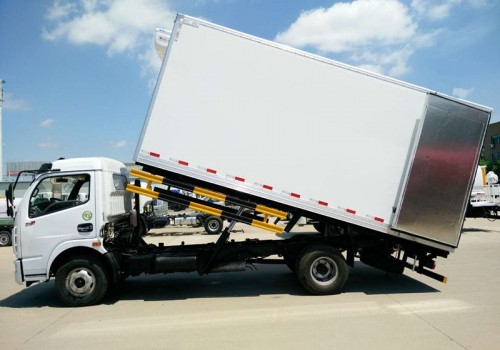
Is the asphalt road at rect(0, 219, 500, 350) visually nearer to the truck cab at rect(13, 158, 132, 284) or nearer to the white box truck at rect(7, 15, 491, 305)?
the white box truck at rect(7, 15, 491, 305)

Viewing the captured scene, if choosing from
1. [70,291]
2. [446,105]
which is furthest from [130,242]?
[446,105]

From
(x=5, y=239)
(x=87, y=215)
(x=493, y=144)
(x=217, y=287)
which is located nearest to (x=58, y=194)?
(x=87, y=215)

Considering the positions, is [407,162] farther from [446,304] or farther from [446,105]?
[446,304]

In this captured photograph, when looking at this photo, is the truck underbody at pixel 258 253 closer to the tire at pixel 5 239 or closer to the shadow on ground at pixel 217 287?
the shadow on ground at pixel 217 287

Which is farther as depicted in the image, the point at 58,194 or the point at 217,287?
the point at 217,287

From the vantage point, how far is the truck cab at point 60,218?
6453mm

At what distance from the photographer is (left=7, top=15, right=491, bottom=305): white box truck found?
6438 millimetres

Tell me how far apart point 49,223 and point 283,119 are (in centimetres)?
428

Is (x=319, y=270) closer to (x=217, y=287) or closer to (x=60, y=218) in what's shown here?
(x=217, y=287)

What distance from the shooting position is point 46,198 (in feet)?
22.1

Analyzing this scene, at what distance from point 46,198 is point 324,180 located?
189 inches

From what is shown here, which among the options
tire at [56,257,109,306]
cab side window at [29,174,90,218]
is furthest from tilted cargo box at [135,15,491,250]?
tire at [56,257,109,306]

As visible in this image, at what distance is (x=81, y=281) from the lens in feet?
21.4

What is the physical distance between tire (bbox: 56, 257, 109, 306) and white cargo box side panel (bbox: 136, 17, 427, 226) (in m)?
1.97
